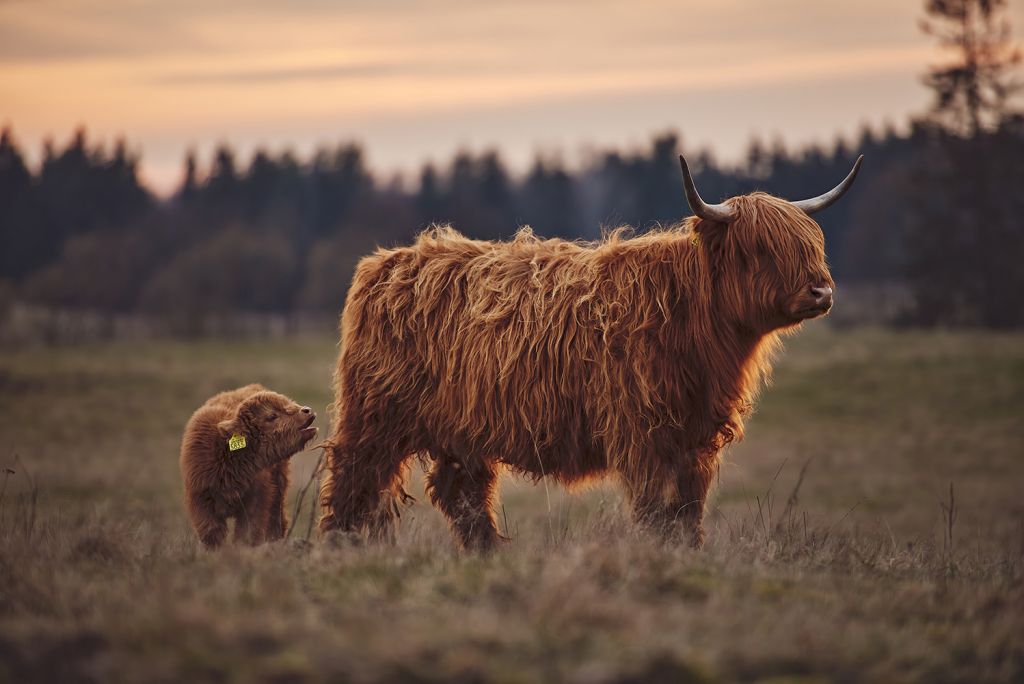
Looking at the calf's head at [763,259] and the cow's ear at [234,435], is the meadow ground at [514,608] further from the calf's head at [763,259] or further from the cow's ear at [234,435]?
the calf's head at [763,259]

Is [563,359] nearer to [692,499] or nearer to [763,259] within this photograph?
[692,499]

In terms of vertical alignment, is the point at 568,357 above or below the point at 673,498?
above

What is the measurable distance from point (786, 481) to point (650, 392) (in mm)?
15414

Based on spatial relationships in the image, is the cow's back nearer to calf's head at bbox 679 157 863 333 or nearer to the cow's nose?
calf's head at bbox 679 157 863 333

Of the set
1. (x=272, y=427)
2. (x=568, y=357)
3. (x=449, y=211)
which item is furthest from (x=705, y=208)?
(x=449, y=211)

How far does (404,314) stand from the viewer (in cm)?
802

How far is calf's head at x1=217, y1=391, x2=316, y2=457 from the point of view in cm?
907

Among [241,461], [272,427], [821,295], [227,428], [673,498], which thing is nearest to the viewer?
[821,295]

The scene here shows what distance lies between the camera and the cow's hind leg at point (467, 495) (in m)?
7.87

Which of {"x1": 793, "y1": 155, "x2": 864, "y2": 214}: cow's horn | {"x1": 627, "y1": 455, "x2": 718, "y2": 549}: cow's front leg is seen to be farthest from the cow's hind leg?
{"x1": 793, "y1": 155, "x2": 864, "y2": 214}: cow's horn

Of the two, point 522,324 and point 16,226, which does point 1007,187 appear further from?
point 16,226

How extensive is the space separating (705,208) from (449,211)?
72.3m

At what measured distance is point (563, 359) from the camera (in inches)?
290

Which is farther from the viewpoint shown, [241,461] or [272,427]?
[272,427]
